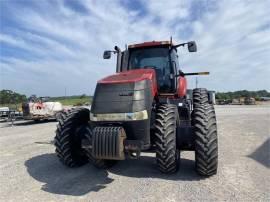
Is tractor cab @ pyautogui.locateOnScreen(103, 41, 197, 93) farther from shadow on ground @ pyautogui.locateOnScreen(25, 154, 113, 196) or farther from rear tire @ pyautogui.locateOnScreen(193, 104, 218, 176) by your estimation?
shadow on ground @ pyautogui.locateOnScreen(25, 154, 113, 196)

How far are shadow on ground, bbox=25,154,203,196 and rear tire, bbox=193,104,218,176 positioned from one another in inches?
10.1

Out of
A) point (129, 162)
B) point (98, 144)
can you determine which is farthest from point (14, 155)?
point (98, 144)

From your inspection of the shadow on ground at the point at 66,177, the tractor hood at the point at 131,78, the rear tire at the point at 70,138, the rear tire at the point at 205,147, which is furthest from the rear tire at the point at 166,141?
the rear tire at the point at 70,138

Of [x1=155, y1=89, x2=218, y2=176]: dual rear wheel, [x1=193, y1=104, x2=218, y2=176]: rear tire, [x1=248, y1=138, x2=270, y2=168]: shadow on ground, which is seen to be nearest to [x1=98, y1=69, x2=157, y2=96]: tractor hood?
[x1=155, y1=89, x2=218, y2=176]: dual rear wheel

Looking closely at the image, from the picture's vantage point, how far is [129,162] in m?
6.97

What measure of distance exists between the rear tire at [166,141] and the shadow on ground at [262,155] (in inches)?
92.2

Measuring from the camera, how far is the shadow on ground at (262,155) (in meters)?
6.88

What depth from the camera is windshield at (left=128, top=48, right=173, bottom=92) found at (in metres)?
7.20

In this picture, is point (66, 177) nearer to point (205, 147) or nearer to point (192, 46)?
point (205, 147)

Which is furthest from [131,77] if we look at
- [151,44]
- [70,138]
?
[70,138]

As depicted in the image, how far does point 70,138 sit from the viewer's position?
6.31 m

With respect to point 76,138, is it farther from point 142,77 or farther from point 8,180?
point 142,77

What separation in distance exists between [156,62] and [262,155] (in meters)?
3.48

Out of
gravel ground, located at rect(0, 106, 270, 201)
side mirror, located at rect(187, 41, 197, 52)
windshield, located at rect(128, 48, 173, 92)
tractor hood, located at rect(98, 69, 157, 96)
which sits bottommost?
gravel ground, located at rect(0, 106, 270, 201)
